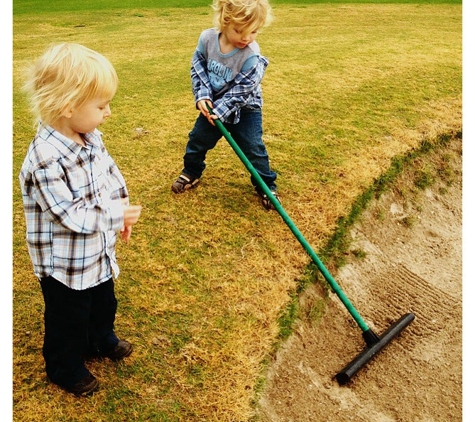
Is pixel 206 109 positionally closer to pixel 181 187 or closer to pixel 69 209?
pixel 181 187

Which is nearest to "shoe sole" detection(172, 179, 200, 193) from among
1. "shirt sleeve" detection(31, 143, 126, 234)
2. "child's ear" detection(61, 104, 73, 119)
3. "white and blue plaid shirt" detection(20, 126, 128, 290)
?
"white and blue plaid shirt" detection(20, 126, 128, 290)

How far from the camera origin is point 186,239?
3795mm

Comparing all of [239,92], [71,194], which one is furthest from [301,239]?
[71,194]

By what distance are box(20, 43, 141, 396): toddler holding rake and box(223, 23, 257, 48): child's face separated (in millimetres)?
1494

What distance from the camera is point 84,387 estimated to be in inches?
102

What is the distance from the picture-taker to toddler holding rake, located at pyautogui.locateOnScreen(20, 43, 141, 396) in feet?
6.41

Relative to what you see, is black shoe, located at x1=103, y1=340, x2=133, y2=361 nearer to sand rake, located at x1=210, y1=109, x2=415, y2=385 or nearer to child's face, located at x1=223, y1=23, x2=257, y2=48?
sand rake, located at x1=210, y1=109, x2=415, y2=385

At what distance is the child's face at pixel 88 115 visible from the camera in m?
2.04

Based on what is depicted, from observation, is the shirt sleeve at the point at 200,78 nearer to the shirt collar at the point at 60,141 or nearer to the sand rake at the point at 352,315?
the sand rake at the point at 352,315

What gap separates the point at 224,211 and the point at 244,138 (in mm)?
652

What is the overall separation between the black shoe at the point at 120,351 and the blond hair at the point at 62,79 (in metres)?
1.41

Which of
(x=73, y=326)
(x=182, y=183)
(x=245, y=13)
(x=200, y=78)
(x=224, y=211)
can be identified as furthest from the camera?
(x=182, y=183)

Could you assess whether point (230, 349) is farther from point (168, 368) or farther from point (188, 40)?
point (188, 40)

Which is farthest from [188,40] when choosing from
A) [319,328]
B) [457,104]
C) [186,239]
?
[319,328]
